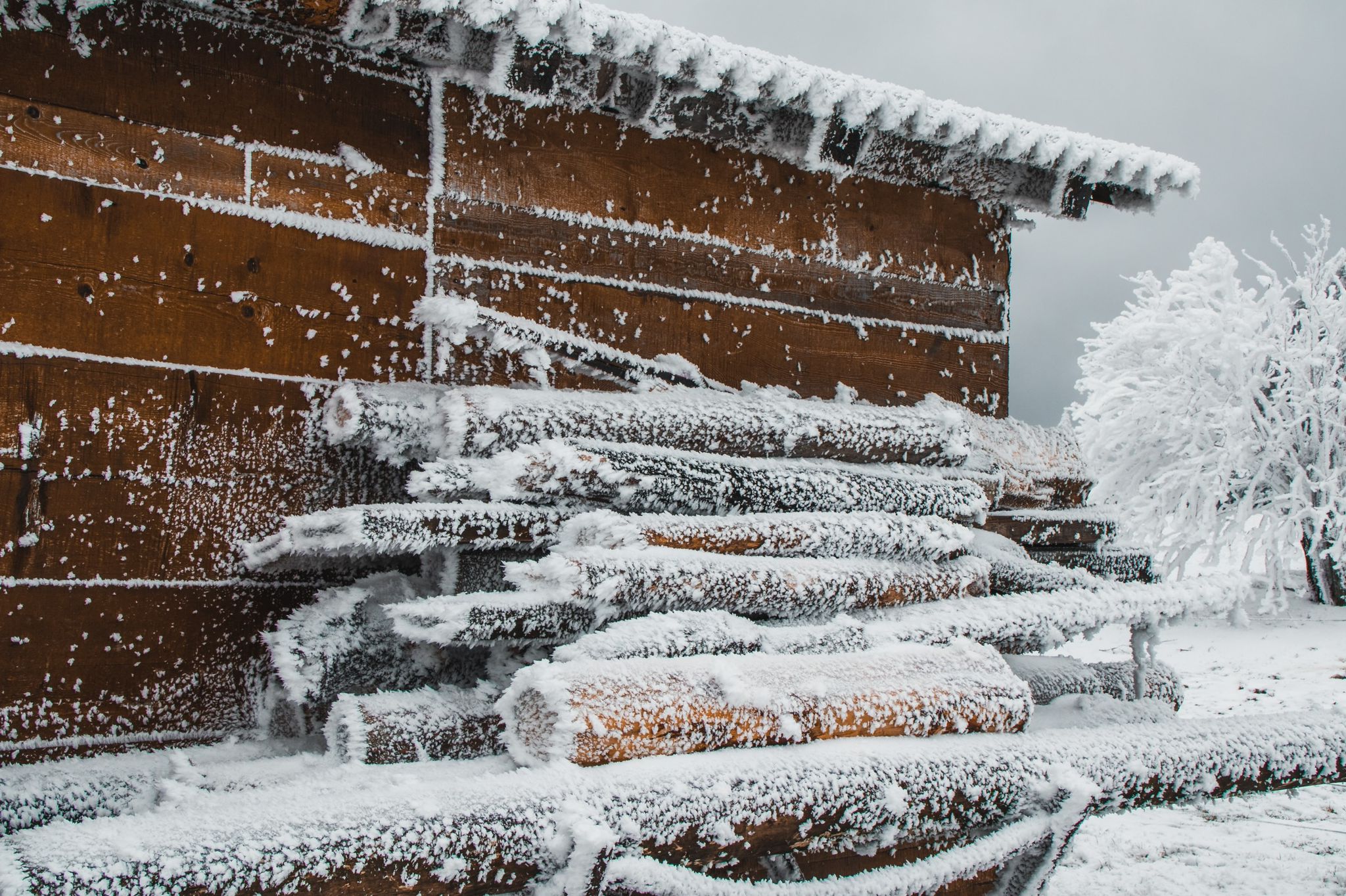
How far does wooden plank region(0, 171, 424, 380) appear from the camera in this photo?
227cm

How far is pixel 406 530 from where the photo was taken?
224 cm

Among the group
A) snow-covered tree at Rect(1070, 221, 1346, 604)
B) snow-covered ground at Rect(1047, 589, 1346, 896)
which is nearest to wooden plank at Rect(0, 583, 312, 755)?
snow-covered ground at Rect(1047, 589, 1346, 896)

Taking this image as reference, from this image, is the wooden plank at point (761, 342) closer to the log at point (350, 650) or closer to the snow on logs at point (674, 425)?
the snow on logs at point (674, 425)

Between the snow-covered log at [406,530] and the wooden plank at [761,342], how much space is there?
2.62ft

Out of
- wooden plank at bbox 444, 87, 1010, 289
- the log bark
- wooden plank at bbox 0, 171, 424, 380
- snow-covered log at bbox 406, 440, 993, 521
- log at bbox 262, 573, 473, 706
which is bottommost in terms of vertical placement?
the log bark

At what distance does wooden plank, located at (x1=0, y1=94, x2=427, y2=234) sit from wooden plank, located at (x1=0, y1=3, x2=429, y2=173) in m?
0.03

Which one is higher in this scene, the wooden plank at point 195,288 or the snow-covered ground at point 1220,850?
the wooden plank at point 195,288

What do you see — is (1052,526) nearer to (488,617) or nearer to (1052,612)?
(1052,612)

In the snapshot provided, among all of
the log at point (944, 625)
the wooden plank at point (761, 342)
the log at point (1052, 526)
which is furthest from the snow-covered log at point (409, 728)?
the log at point (1052, 526)

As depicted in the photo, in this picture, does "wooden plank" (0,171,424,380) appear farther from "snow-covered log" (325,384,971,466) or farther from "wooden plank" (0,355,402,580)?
"snow-covered log" (325,384,971,466)

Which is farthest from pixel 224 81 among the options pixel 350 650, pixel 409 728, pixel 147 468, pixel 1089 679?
pixel 1089 679

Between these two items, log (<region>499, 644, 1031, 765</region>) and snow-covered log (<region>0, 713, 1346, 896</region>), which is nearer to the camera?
snow-covered log (<region>0, 713, 1346, 896</region>)

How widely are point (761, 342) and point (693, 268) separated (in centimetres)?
38

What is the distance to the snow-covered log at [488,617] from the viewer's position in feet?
6.93
